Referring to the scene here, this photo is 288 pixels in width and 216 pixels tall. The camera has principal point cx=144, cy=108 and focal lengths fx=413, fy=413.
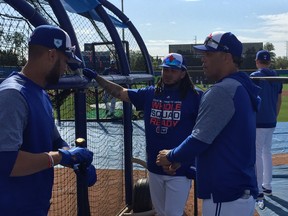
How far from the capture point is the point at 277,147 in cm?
970

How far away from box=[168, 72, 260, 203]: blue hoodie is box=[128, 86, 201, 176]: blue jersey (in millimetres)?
1210

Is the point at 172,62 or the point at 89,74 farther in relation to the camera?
the point at 172,62

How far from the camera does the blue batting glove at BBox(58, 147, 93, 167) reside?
2.39 metres

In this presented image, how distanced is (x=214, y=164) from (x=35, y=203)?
3.82 feet

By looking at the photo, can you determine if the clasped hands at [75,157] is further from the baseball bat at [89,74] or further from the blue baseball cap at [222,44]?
the baseball bat at [89,74]

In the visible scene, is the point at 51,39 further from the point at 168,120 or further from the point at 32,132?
the point at 168,120

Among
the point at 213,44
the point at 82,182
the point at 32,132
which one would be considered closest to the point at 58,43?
the point at 32,132

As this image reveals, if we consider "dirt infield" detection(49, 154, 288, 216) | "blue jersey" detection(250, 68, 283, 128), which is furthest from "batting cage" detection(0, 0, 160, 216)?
"blue jersey" detection(250, 68, 283, 128)

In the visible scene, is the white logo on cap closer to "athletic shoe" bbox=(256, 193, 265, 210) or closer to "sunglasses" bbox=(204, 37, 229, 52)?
"sunglasses" bbox=(204, 37, 229, 52)

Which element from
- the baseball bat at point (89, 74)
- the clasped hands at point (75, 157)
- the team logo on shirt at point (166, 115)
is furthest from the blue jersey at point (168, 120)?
the clasped hands at point (75, 157)

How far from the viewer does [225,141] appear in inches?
106

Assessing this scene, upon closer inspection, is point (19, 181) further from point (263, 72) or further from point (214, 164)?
point (263, 72)

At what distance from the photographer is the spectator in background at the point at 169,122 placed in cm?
404

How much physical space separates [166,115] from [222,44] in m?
1.36
